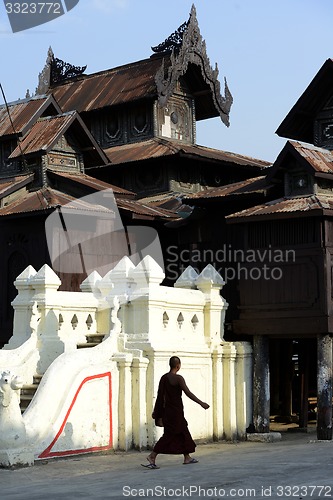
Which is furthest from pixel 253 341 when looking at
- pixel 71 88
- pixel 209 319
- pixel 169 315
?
pixel 71 88

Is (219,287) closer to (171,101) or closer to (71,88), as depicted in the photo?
(171,101)

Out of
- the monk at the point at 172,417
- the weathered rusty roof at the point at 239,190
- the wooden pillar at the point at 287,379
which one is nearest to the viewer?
the monk at the point at 172,417

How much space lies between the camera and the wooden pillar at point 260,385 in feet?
64.2

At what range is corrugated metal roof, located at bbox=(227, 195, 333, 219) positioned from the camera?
1895 cm

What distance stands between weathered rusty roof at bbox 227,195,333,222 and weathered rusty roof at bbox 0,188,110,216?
394 cm

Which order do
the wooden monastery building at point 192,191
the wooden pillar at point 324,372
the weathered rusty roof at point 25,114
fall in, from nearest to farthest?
the wooden pillar at point 324,372 < the wooden monastery building at point 192,191 < the weathered rusty roof at point 25,114

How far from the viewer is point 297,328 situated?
19141 millimetres

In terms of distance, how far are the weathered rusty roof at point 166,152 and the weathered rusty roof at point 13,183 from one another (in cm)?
326

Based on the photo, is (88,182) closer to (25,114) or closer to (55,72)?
(25,114)

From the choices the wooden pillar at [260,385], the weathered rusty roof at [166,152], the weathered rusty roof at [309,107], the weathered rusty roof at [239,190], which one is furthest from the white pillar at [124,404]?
the weathered rusty roof at [166,152]

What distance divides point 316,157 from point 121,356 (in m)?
5.53

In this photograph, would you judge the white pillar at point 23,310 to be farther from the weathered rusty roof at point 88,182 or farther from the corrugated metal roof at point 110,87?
the corrugated metal roof at point 110,87

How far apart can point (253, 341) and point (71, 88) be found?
1351 cm

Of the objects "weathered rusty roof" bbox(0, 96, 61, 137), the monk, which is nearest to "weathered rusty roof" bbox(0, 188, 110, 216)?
"weathered rusty roof" bbox(0, 96, 61, 137)
